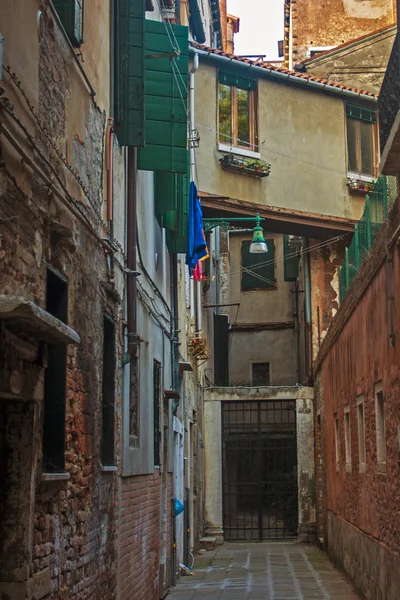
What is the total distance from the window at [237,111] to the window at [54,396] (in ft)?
44.9

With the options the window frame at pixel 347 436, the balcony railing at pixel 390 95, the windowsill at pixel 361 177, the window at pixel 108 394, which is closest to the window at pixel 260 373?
the windowsill at pixel 361 177

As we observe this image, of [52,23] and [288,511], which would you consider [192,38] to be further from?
[52,23]


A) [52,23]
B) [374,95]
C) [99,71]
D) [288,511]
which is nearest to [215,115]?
[374,95]

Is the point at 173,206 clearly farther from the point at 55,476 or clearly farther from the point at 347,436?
the point at 55,476

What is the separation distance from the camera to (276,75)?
68.5 feet

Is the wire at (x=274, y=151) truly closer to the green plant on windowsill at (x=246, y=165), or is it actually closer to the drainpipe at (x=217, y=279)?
the green plant on windowsill at (x=246, y=165)

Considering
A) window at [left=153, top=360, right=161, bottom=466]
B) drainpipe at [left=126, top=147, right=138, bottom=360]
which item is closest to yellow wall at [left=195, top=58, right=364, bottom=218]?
window at [left=153, top=360, right=161, bottom=466]

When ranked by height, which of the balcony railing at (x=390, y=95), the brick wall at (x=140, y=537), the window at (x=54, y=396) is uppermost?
the balcony railing at (x=390, y=95)

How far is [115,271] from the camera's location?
370 inches

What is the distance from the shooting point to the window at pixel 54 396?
671 cm

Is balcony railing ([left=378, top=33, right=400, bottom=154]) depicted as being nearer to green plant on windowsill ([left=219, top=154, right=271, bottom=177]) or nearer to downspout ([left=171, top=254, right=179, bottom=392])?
downspout ([left=171, top=254, right=179, bottom=392])

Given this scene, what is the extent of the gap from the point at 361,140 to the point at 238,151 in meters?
3.55

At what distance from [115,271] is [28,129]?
138 inches

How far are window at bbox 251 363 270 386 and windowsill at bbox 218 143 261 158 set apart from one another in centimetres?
1058
